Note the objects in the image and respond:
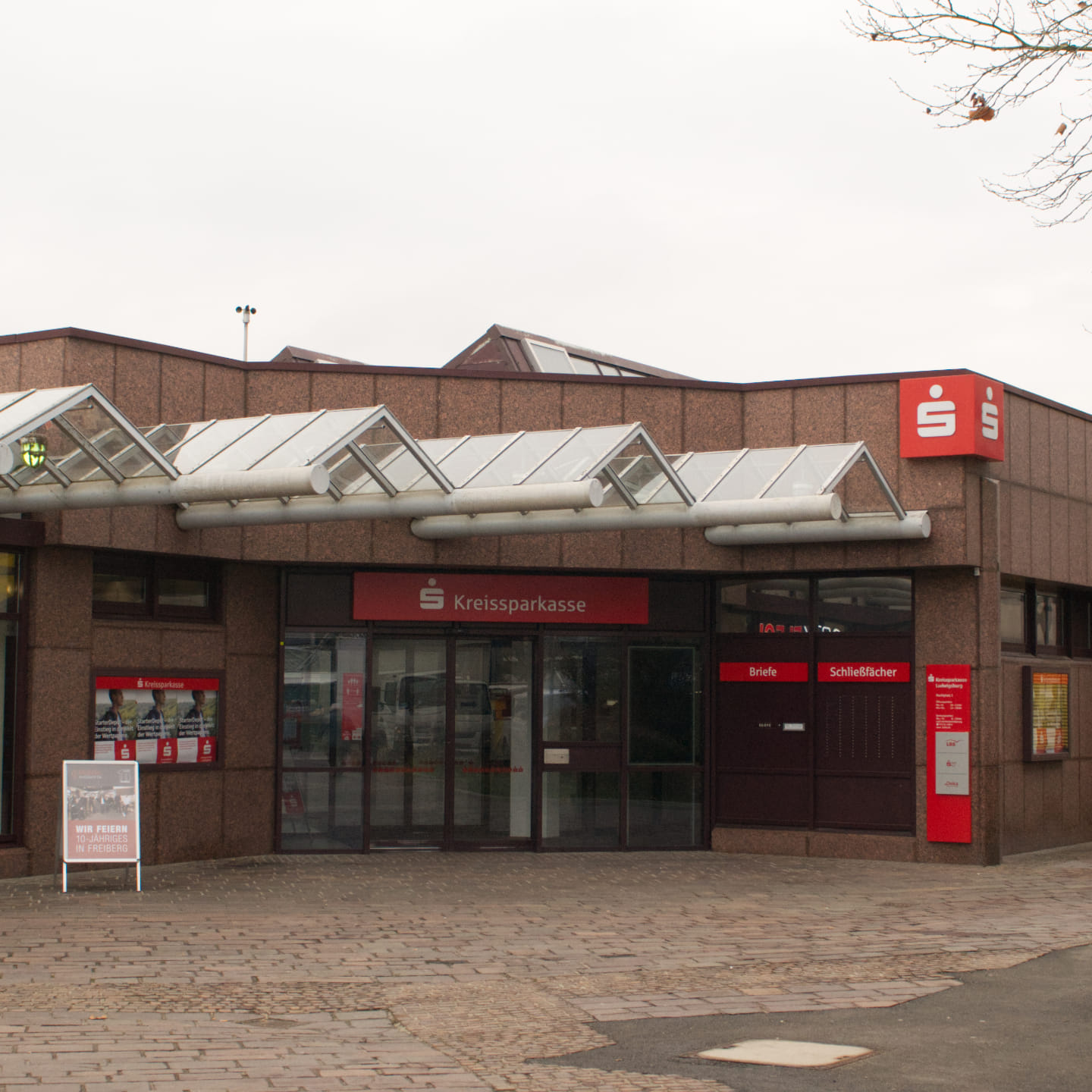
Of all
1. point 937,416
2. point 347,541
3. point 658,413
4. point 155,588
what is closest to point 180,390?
point 155,588

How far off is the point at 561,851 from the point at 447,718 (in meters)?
1.79

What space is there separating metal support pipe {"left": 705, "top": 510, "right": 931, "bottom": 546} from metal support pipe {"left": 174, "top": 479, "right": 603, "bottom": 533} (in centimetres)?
292

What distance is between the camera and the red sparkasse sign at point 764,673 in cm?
1515

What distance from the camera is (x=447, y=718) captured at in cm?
1484

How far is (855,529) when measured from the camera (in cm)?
1370

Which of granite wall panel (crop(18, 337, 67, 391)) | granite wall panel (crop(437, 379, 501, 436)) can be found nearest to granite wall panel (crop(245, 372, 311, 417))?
granite wall panel (crop(437, 379, 501, 436))

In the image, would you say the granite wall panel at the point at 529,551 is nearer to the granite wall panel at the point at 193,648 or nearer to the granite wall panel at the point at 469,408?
the granite wall panel at the point at 469,408

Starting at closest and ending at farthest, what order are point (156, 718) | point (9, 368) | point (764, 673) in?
point (9, 368) < point (156, 718) < point (764, 673)

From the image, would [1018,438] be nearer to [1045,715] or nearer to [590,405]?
[1045,715]

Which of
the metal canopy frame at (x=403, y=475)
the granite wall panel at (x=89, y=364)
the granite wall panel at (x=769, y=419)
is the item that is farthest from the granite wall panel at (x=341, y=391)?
the granite wall panel at (x=769, y=419)

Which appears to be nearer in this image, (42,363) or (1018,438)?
(42,363)

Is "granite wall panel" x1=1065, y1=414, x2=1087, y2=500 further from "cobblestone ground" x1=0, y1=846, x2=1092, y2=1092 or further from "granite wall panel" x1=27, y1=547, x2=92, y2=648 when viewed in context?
"granite wall panel" x1=27, y1=547, x2=92, y2=648

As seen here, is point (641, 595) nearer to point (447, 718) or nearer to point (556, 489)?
point (447, 718)

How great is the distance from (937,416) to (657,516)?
3.60m
